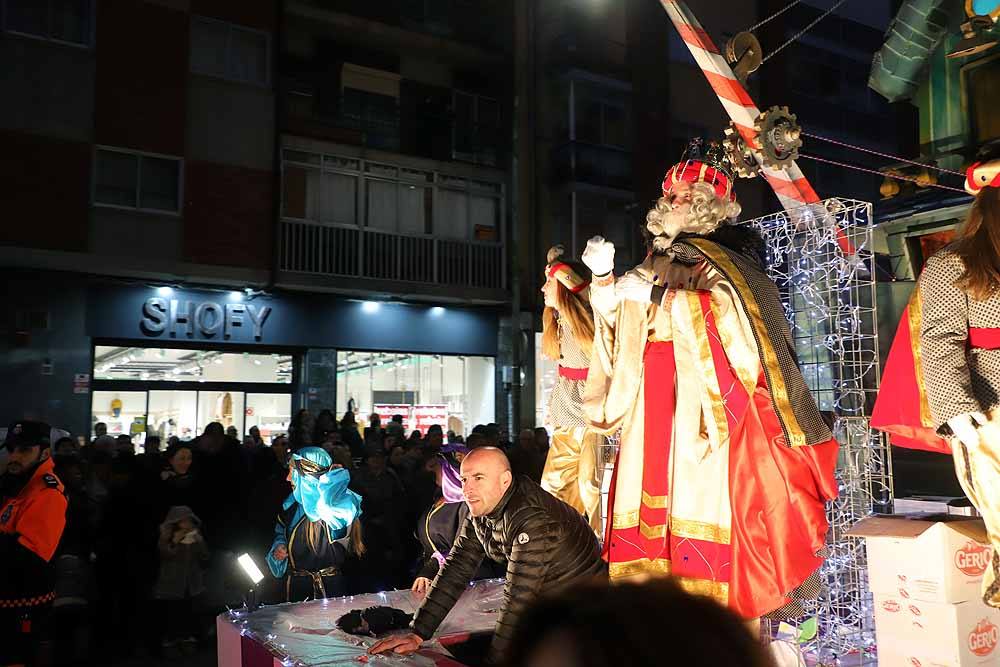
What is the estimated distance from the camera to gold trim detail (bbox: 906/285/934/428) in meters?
3.34

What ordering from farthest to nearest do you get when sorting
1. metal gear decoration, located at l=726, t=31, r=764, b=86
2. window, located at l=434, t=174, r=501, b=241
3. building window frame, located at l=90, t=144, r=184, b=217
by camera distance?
window, located at l=434, t=174, r=501, b=241
building window frame, located at l=90, t=144, r=184, b=217
metal gear decoration, located at l=726, t=31, r=764, b=86

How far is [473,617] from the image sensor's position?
4336 mm

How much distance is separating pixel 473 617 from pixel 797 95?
17269 mm

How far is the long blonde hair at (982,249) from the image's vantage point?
2.99m

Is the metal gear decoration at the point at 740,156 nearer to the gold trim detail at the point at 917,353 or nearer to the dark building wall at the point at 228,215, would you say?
the gold trim detail at the point at 917,353

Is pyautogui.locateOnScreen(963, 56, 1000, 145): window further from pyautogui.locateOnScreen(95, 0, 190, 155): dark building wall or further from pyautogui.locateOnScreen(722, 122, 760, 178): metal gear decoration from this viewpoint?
pyautogui.locateOnScreen(95, 0, 190, 155): dark building wall

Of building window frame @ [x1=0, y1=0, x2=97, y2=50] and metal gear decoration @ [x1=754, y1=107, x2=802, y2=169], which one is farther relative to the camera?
building window frame @ [x1=0, y1=0, x2=97, y2=50]

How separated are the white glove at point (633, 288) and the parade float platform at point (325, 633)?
1.64 m

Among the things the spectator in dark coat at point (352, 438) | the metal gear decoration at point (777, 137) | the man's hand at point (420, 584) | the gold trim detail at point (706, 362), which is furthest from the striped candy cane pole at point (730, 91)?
the spectator in dark coat at point (352, 438)

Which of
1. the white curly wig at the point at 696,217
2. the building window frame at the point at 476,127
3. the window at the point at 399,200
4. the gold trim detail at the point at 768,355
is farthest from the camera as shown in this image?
the building window frame at the point at 476,127

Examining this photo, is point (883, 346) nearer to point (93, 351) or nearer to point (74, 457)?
→ point (74, 457)

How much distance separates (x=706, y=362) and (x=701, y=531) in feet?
2.20

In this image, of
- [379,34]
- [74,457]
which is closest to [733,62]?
[74,457]

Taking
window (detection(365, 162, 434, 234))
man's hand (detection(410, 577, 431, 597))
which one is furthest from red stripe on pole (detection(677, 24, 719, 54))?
window (detection(365, 162, 434, 234))
